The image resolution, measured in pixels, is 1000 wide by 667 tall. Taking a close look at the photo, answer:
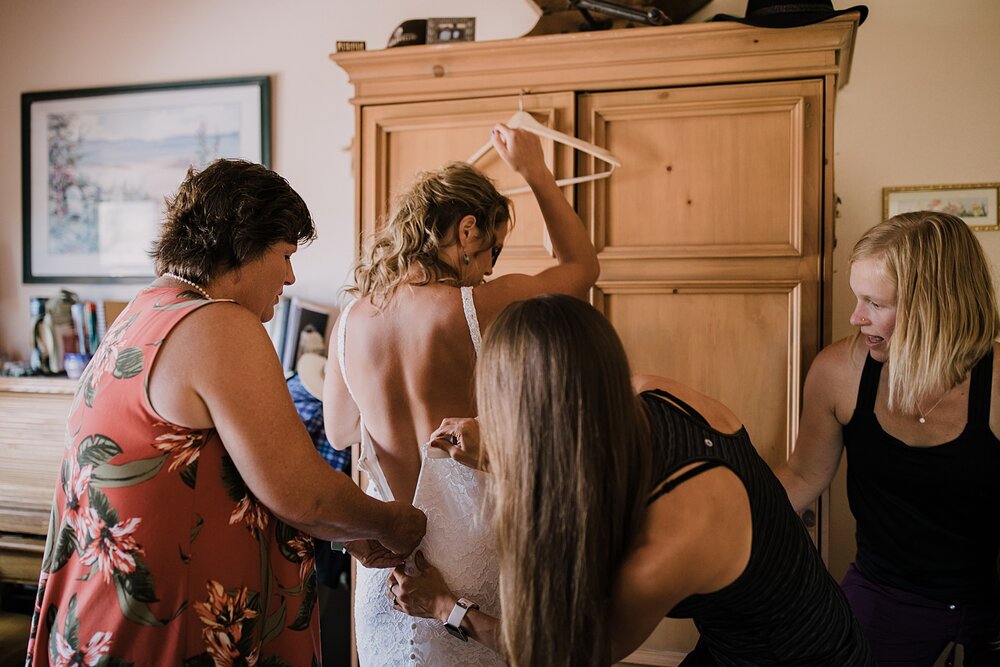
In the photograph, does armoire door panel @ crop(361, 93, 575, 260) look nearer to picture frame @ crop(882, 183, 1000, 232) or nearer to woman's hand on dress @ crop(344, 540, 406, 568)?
woman's hand on dress @ crop(344, 540, 406, 568)

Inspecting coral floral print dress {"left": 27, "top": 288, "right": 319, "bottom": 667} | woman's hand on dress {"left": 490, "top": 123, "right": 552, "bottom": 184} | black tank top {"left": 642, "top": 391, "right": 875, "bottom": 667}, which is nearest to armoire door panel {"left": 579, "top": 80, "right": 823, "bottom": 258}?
woman's hand on dress {"left": 490, "top": 123, "right": 552, "bottom": 184}

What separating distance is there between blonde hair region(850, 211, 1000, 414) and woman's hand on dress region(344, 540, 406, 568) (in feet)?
3.43

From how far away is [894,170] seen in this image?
2.45 metres

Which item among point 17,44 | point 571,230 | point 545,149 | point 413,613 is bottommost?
point 413,613

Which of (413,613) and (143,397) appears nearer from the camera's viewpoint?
(143,397)

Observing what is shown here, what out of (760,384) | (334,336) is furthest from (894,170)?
(334,336)

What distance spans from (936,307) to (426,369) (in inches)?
39.9

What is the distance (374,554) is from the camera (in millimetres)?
1385

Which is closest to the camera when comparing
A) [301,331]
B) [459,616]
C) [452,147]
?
[459,616]

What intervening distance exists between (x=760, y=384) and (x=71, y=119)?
297cm

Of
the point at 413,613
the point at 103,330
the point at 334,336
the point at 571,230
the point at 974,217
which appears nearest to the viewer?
the point at 413,613

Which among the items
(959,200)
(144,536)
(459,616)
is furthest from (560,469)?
(959,200)

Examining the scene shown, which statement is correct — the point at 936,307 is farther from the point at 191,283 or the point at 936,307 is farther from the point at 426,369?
the point at 191,283

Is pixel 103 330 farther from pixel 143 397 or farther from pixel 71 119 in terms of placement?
pixel 143 397
